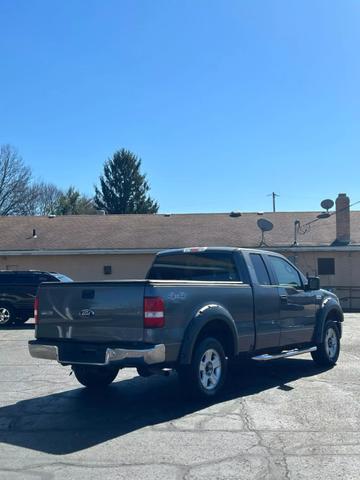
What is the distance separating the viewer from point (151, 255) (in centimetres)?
2756

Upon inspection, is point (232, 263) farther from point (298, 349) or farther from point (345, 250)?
point (345, 250)

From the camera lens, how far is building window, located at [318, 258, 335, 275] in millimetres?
27984

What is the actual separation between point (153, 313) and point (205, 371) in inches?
51.8

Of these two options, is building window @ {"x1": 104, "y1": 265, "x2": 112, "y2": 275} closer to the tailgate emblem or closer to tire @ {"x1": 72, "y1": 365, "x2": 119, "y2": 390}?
tire @ {"x1": 72, "y1": 365, "x2": 119, "y2": 390}

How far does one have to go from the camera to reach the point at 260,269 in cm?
1016

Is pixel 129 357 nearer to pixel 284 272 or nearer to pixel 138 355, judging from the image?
pixel 138 355

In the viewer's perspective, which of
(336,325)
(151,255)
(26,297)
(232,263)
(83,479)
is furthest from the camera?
(151,255)

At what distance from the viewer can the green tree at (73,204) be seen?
5919 cm

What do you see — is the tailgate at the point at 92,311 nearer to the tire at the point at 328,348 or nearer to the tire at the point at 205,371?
the tire at the point at 205,371

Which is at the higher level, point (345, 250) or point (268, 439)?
point (345, 250)

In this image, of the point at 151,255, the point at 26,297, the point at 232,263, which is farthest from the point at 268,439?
the point at 151,255

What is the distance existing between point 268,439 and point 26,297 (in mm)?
14258

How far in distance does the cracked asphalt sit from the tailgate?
930mm

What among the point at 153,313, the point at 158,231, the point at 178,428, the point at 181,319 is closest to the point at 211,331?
the point at 181,319
